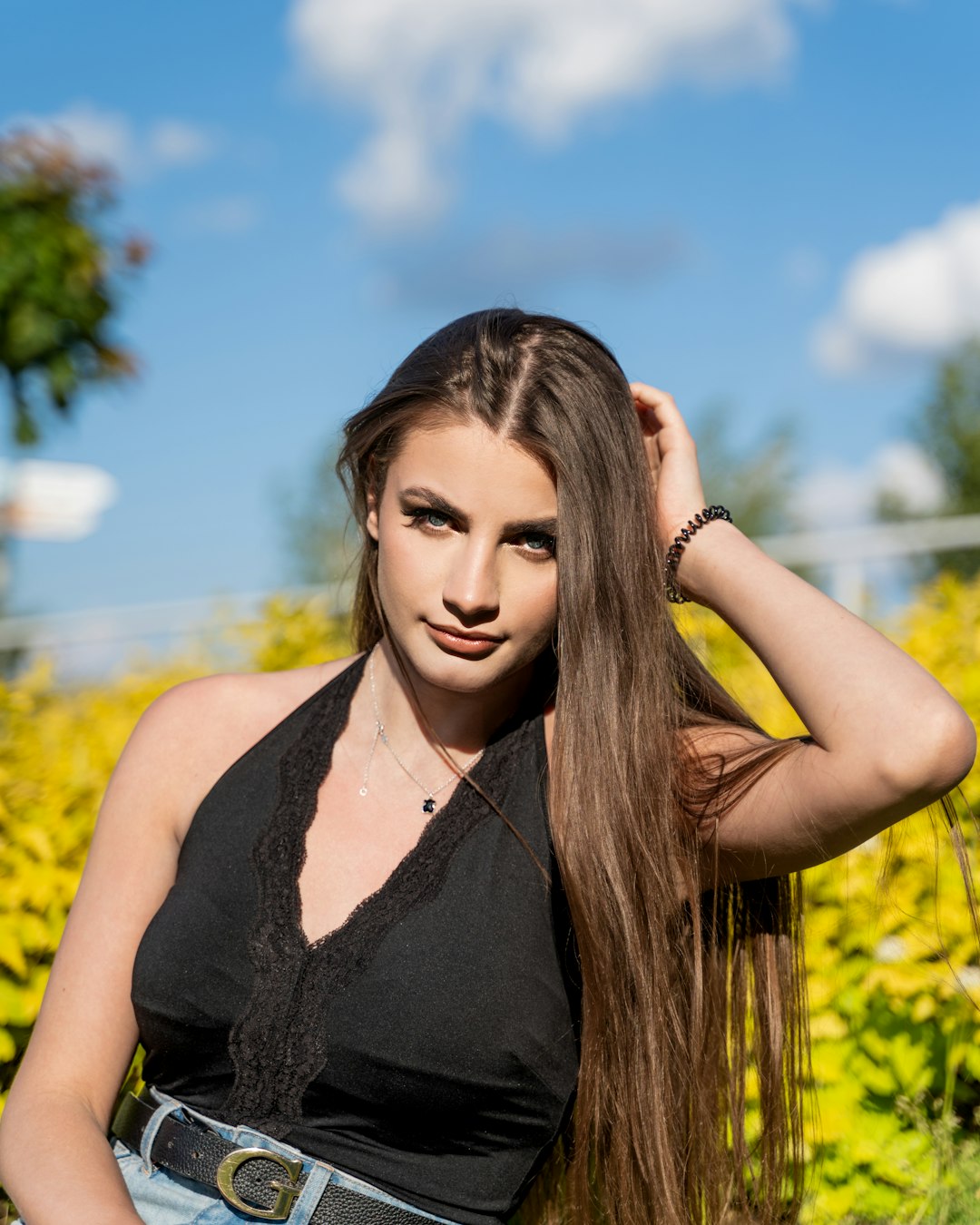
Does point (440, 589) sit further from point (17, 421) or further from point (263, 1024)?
point (17, 421)

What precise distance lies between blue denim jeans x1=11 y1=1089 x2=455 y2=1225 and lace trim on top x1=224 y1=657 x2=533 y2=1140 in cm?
3

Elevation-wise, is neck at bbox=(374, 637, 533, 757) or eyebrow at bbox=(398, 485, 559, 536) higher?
eyebrow at bbox=(398, 485, 559, 536)

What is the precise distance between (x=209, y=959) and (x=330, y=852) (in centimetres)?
25

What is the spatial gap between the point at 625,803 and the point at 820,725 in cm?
32

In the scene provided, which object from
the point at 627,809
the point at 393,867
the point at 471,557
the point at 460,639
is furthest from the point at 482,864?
the point at 471,557

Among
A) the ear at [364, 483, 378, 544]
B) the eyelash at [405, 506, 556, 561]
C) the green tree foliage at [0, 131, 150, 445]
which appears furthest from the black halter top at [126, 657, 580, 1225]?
the green tree foliage at [0, 131, 150, 445]

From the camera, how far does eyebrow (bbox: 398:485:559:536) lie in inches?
78.0

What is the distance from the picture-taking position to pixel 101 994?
2.01 metres

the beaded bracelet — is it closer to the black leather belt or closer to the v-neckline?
the v-neckline

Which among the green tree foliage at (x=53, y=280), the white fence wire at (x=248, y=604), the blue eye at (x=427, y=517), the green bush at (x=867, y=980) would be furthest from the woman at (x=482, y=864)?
the green tree foliage at (x=53, y=280)

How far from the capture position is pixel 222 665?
179 inches

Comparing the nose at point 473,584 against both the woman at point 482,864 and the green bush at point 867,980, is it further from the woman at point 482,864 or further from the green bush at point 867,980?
the green bush at point 867,980

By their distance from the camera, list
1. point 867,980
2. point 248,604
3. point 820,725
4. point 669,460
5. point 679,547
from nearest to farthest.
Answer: point 820,725 < point 679,547 < point 669,460 < point 867,980 < point 248,604

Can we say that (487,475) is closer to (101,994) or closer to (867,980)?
(101,994)
